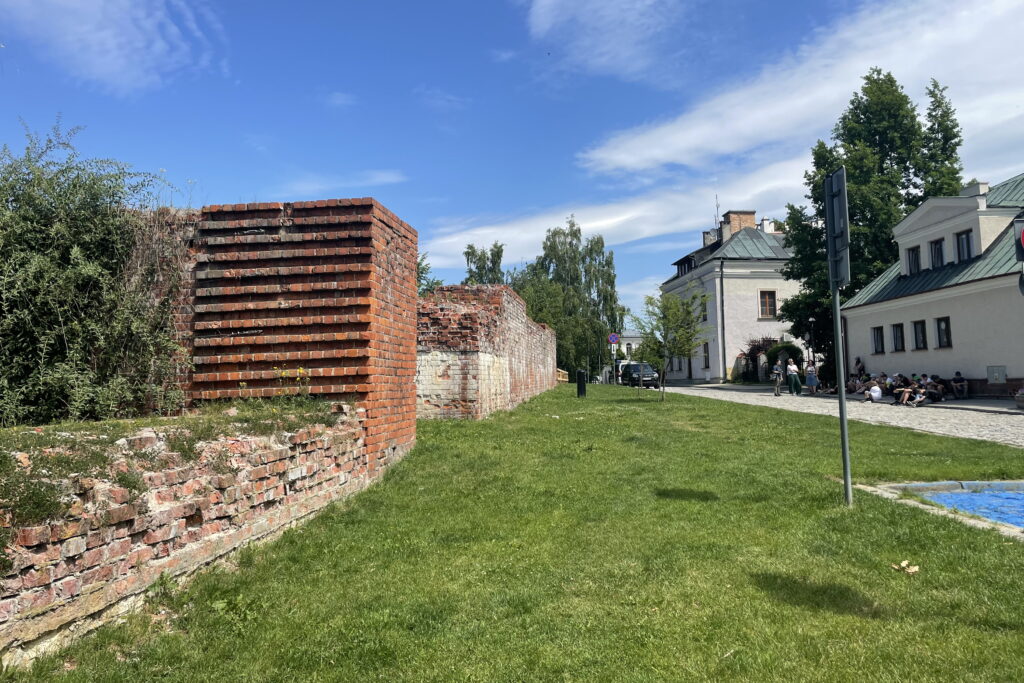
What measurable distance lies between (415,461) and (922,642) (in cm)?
560

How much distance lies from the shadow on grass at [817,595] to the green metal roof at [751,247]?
4384 cm

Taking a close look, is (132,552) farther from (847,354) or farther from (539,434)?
(847,354)

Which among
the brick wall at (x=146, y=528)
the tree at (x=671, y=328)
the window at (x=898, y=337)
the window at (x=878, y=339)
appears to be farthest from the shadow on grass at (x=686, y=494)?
the window at (x=878, y=339)

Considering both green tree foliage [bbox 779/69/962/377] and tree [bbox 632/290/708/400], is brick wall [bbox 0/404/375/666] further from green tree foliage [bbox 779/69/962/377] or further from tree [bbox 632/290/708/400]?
green tree foliage [bbox 779/69/962/377]

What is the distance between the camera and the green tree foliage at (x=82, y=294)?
6.56 meters

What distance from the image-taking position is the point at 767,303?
1818 inches

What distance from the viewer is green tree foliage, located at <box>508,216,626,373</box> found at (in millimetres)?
45188

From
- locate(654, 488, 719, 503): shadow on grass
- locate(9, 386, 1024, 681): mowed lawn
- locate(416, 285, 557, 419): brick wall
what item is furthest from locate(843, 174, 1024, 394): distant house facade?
locate(9, 386, 1024, 681): mowed lawn

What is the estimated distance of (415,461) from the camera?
26.0 feet

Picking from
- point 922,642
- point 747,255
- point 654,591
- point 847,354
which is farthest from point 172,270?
point 747,255

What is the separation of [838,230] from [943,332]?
2259 cm

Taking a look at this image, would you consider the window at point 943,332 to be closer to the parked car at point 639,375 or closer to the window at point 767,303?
the parked car at point 639,375

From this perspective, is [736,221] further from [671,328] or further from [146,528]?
[146,528]

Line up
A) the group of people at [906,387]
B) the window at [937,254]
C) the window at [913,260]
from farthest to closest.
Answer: the window at [913,260] → the window at [937,254] → the group of people at [906,387]
